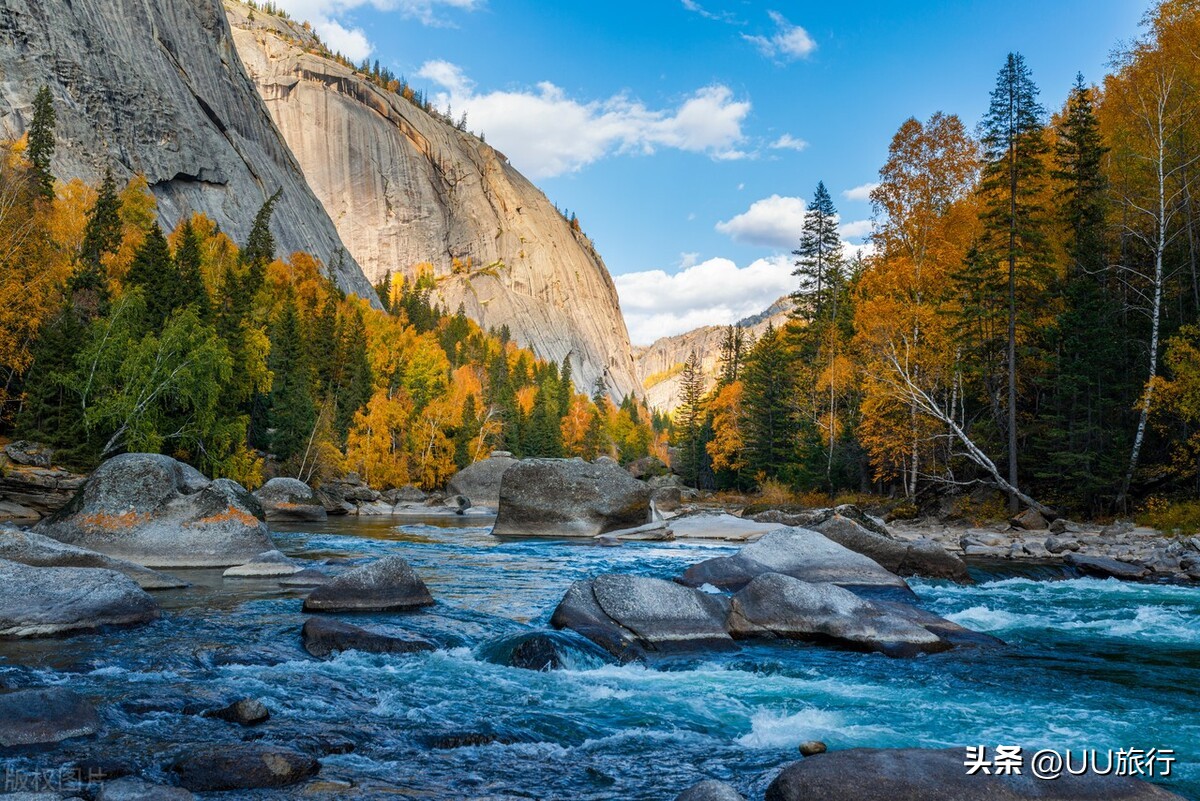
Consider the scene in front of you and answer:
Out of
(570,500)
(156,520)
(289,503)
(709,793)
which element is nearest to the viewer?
(709,793)

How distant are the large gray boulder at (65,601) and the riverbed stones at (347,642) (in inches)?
101

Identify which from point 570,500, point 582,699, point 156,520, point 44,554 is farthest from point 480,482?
point 582,699

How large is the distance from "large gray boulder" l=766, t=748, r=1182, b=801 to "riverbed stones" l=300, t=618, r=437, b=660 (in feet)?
16.8

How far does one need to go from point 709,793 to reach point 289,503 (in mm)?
29609

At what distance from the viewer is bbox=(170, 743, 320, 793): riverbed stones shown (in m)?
4.75

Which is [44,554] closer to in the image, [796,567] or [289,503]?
[796,567]

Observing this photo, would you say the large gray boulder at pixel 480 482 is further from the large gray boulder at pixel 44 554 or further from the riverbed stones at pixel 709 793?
the riverbed stones at pixel 709 793

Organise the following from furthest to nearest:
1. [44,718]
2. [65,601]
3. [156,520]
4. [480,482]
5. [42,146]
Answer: [480,482] → [42,146] → [156,520] → [65,601] → [44,718]

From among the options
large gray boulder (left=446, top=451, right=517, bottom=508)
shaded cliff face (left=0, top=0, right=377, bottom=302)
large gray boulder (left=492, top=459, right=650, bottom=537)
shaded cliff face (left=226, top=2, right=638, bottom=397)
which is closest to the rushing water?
large gray boulder (left=492, top=459, right=650, bottom=537)

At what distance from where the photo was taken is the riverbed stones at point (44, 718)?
5309 mm

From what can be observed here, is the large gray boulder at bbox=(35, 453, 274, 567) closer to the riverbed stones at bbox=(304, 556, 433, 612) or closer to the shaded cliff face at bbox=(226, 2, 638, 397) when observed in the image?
the riverbed stones at bbox=(304, 556, 433, 612)

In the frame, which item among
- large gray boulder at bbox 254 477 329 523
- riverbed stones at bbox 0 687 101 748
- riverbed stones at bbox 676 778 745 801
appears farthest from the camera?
large gray boulder at bbox 254 477 329 523

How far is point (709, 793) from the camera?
14.6ft

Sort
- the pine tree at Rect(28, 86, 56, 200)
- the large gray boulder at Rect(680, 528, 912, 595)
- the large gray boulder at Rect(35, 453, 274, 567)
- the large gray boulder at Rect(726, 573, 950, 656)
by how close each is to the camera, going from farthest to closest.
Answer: the pine tree at Rect(28, 86, 56, 200) < the large gray boulder at Rect(35, 453, 274, 567) < the large gray boulder at Rect(680, 528, 912, 595) < the large gray boulder at Rect(726, 573, 950, 656)
